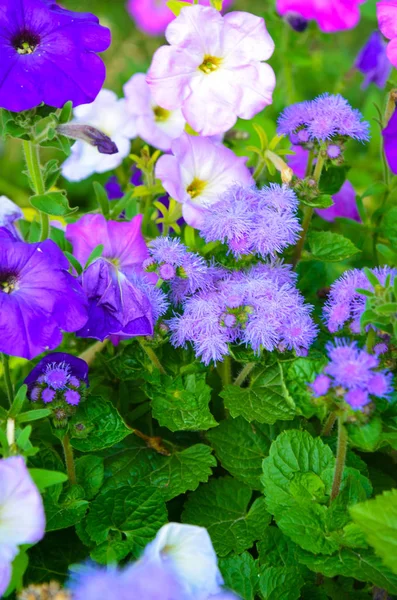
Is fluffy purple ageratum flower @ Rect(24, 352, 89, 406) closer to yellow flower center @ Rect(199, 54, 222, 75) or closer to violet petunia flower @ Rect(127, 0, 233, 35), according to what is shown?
yellow flower center @ Rect(199, 54, 222, 75)

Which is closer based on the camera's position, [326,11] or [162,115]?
[162,115]

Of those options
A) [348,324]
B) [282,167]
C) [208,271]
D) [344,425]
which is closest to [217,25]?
[282,167]

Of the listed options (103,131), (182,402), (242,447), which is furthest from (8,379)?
(103,131)

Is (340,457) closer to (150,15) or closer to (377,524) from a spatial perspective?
(377,524)

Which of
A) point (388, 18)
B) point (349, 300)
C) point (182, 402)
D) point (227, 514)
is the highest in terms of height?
point (388, 18)

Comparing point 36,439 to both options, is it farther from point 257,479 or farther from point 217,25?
point 217,25

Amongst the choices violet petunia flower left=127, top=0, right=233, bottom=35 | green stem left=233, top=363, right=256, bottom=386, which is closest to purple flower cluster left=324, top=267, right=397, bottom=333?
green stem left=233, top=363, right=256, bottom=386
